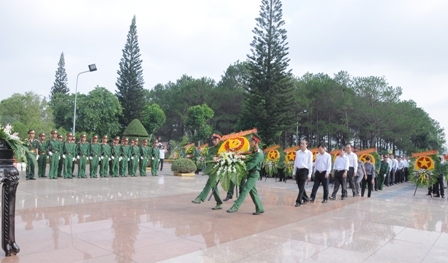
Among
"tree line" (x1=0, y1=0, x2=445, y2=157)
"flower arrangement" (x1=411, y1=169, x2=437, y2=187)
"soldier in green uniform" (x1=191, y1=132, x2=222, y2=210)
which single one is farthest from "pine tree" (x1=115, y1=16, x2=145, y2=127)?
"soldier in green uniform" (x1=191, y1=132, x2=222, y2=210)

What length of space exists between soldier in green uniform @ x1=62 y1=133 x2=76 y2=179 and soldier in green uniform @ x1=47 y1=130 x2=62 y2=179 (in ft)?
0.65

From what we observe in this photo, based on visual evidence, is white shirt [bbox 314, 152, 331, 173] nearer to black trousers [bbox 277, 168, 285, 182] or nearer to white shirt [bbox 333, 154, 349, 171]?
white shirt [bbox 333, 154, 349, 171]

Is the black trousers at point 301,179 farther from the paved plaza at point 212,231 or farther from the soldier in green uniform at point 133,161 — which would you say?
the soldier in green uniform at point 133,161

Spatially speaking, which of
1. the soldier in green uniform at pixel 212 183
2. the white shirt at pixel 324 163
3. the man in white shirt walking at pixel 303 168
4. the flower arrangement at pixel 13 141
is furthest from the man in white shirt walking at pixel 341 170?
the flower arrangement at pixel 13 141

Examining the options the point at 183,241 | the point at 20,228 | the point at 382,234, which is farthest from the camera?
the point at 382,234

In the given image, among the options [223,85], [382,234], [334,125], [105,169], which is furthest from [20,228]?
[223,85]

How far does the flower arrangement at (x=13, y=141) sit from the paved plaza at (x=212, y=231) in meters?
1.18

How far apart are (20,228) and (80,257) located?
1.88 m

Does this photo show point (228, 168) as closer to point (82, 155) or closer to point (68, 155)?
point (68, 155)

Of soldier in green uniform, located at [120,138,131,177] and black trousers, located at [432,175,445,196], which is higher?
soldier in green uniform, located at [120,138,131,177]

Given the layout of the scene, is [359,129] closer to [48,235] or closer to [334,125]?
[334,125]

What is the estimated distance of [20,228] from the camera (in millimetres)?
5301

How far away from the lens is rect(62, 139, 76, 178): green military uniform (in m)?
12.6

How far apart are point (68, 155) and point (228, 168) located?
323 inches
